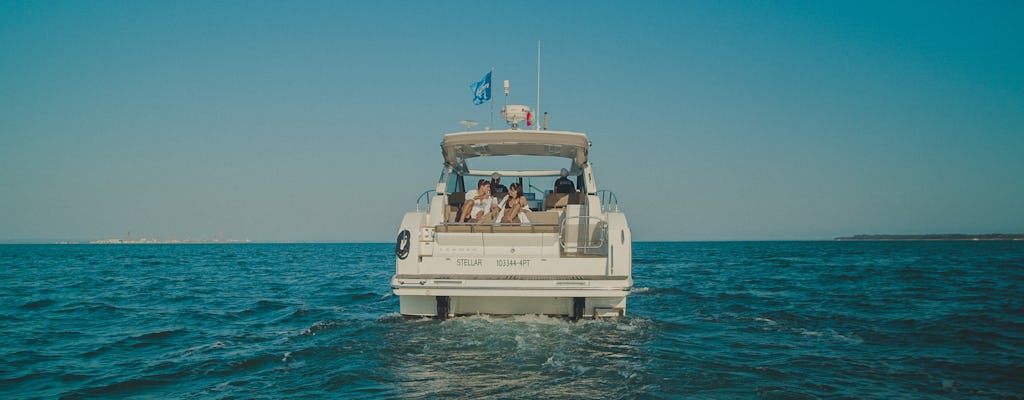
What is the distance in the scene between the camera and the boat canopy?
30.7 ft

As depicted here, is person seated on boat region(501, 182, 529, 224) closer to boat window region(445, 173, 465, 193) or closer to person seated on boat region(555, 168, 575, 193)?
boat window region(445, 173, 465, 193)

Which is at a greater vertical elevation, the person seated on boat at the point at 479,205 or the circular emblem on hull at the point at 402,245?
the person seated on boat at the point at 479,205

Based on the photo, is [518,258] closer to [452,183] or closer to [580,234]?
[580,234]

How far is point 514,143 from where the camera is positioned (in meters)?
9.88

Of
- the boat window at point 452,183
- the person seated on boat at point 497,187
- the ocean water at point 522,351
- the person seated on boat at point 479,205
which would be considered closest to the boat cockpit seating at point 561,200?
the person seated on boat at point 497,187

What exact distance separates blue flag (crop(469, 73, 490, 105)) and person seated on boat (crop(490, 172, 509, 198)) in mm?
1411

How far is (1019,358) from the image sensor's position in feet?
22.6

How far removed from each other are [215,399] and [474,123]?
582 centimetres

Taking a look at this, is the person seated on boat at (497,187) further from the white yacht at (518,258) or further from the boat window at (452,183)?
the white yacht at (518,258)

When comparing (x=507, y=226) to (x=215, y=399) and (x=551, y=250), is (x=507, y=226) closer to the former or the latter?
(x=551, y=250)

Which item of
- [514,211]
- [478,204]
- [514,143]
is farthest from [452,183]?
[514,211]

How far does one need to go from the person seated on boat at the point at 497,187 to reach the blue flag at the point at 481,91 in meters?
1.41

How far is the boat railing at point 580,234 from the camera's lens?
8.88 metres

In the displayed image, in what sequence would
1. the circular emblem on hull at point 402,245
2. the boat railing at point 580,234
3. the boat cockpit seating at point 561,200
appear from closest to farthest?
the circular emblem on hull at point 402,245 → the boat railing at point 580,234 → the boat cockpit seating at point 561,200
